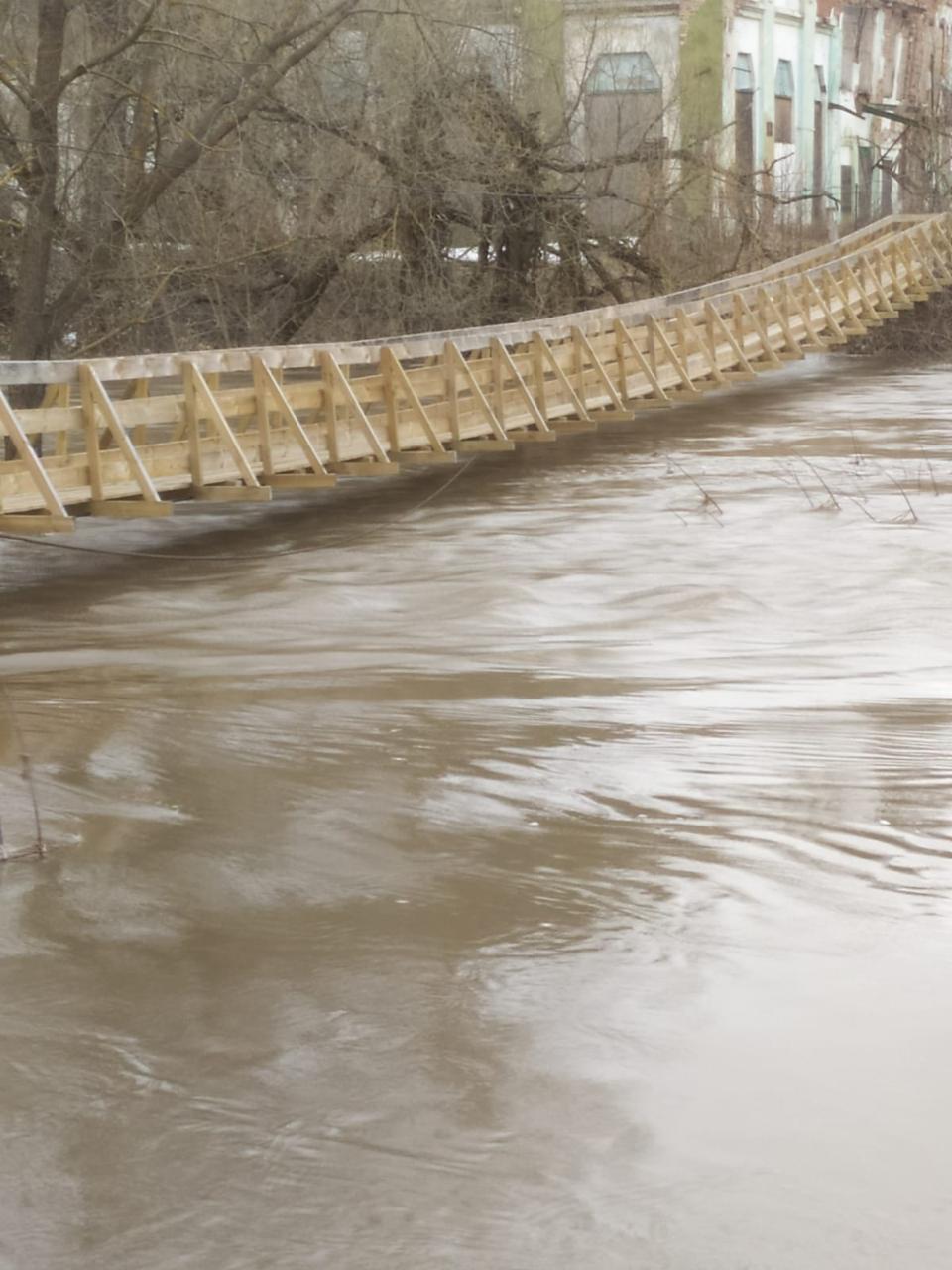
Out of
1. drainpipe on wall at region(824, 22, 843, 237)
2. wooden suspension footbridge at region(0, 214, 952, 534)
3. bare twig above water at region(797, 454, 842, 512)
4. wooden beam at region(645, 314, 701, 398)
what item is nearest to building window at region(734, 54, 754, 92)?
drainpipe on wall at region(824, 22, 843, 237)

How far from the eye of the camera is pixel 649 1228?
4.26 m

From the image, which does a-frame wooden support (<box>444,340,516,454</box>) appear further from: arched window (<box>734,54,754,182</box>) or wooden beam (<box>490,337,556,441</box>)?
arched window (<box>734,54,754,182</box>)

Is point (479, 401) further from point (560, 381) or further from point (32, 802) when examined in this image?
point (32, 802)

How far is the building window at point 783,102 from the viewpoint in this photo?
1821 inches

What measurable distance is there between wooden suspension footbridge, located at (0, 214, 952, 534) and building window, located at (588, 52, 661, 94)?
20.3 feet

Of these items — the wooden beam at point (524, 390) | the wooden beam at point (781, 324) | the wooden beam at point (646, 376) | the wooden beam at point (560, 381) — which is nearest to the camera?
the wooden beam at point (524, 390)

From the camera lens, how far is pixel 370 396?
18.0 meters

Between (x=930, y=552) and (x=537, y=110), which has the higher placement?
(x=537, y=110)

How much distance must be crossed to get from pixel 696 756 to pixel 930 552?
22.5 feet

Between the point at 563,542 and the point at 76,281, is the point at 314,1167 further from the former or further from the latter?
the point at 76,281

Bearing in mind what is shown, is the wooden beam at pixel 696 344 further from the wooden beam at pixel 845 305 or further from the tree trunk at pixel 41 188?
the tree trunk at pixel 41 188

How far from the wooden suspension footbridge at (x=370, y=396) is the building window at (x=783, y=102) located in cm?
1397

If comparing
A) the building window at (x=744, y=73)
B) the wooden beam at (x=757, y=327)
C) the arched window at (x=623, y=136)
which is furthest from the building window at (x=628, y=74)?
the wooden beam at (x=757, y=327)

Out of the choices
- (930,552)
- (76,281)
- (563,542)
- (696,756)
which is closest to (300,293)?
(76,281)
